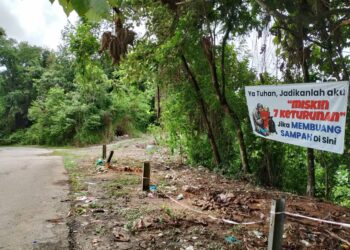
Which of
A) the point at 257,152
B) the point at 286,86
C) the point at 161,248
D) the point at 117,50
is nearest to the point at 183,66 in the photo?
the point at 117,50

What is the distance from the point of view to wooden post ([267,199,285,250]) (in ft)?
8.52

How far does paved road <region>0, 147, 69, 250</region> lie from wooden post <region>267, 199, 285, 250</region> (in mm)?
2170

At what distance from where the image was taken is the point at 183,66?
7.75 m

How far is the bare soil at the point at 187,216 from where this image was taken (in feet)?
11.9

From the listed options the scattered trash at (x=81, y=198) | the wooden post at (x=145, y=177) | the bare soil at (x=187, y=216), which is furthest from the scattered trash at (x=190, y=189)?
the scattered trash at (x=81, y=198)

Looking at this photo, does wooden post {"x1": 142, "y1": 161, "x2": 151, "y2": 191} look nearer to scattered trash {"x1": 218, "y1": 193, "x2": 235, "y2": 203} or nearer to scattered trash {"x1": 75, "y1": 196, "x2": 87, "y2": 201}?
scattered trash {"x1": 75, "y1": 196, "x2": 87, "y2": 201}

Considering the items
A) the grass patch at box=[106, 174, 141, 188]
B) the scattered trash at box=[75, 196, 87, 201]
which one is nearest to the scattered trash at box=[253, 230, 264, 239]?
the scattered trash at box=[75, 196, 87, 201]

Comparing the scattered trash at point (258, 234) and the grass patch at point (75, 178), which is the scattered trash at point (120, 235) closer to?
the scattered trash at point (258, 234)

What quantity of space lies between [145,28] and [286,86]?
4.15m

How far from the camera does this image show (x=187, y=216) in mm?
4371

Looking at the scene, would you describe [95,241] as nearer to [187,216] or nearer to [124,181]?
[187,216]

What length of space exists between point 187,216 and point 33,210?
2.27 m

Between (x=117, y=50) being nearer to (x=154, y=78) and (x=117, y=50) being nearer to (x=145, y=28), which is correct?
(x=145, y=28)

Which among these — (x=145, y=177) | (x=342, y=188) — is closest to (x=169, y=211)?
(x=145, y=177)
